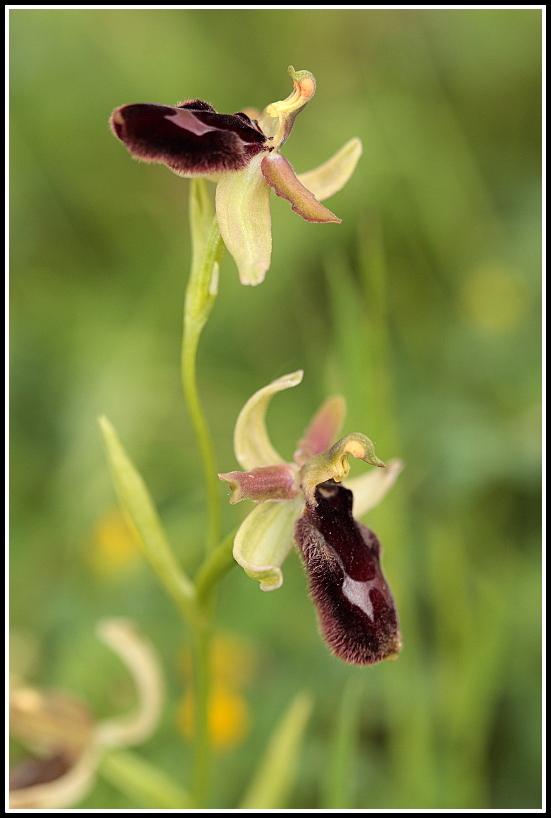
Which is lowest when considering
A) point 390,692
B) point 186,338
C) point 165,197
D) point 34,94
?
point 390,692

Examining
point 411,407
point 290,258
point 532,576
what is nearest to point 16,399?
point 290,258

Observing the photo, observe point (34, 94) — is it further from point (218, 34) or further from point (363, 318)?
point (363, 318)

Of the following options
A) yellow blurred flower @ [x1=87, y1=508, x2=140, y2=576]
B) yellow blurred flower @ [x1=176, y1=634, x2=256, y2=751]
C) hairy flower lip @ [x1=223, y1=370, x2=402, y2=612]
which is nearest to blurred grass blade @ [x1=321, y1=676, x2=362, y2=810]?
hairy flower lip @ [x1=223, y1=370, x2=402, y2=612]

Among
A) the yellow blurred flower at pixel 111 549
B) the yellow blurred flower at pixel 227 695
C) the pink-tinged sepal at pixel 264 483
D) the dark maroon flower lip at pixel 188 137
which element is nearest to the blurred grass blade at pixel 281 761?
the yellow blurred flower at pixel 227 695

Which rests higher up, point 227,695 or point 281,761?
point 227,695

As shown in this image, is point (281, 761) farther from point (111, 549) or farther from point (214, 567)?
point (111, 549)

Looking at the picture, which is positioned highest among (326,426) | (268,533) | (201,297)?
(201,297)

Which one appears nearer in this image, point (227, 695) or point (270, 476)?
point (270, 476)

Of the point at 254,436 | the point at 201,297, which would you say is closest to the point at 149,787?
the point at 254,436
